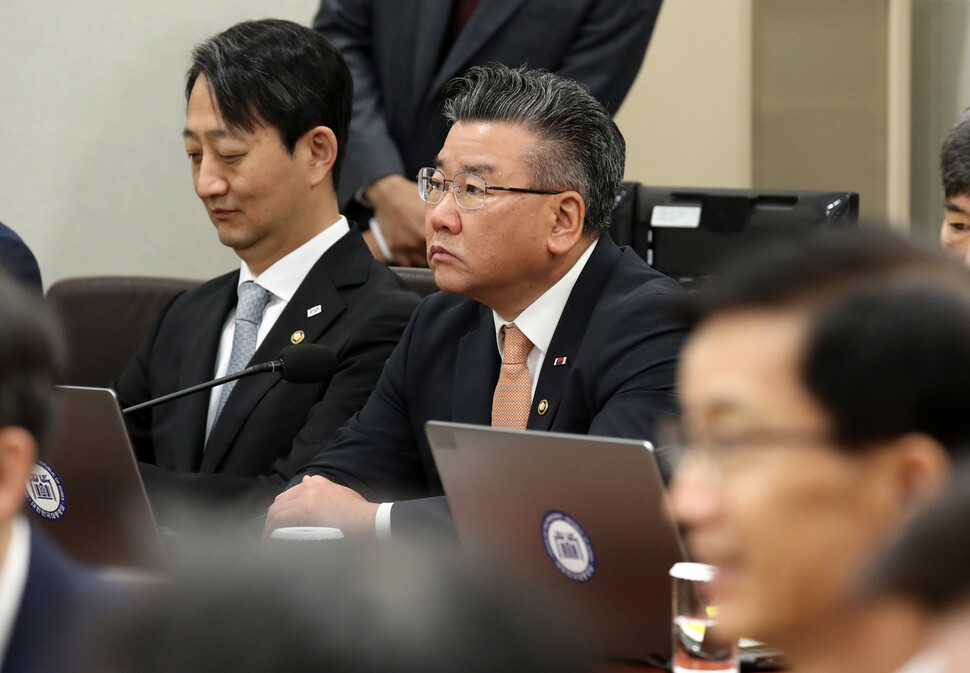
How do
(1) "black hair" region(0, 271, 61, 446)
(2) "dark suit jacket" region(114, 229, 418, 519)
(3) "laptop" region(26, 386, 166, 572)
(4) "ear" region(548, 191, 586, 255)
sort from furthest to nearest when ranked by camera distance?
1. (2) "dark suit jacket" region(114, 229, 418, 519)
2. (4) "ear" region(548, 191, 586, 255)
3. (3) "laptop" region(26, 386, 166, 572)
4. (1) "black hair" region(0, 271, 61, 446)

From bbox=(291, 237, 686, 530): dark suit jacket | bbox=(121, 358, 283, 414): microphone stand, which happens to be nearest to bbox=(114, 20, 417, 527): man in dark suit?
bbox=(291, 237, 686, 530): dark suit jacket

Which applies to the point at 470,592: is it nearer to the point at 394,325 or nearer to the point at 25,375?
the point at 25,375

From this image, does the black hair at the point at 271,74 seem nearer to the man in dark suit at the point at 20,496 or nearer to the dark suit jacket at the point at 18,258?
the dark suit jacket at the point at 18,258

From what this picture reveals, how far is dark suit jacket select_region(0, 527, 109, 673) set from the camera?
560 mm

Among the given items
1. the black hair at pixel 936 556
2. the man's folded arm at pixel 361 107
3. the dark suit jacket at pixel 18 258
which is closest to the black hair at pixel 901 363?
the black hair at pixel 936 556

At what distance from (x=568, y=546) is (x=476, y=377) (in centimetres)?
88

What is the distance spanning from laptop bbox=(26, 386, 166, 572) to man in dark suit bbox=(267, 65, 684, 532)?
1.66 feet

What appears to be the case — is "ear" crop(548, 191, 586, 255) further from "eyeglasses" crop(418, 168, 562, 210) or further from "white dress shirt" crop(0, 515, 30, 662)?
"white dress shirt" crop(0, 515, 30, 662)

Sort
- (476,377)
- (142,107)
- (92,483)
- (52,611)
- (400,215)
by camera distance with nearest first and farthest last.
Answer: (52,611) < (92,483) < (476,377) < (400,215) < (142,107)

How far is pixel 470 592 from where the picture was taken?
0.50 metres

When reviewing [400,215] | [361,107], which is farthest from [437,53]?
[400,215]

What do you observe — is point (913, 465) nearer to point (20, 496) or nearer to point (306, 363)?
point (20, 496)

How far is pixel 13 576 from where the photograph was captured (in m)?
0.80

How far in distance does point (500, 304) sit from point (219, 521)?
75.1 inches
